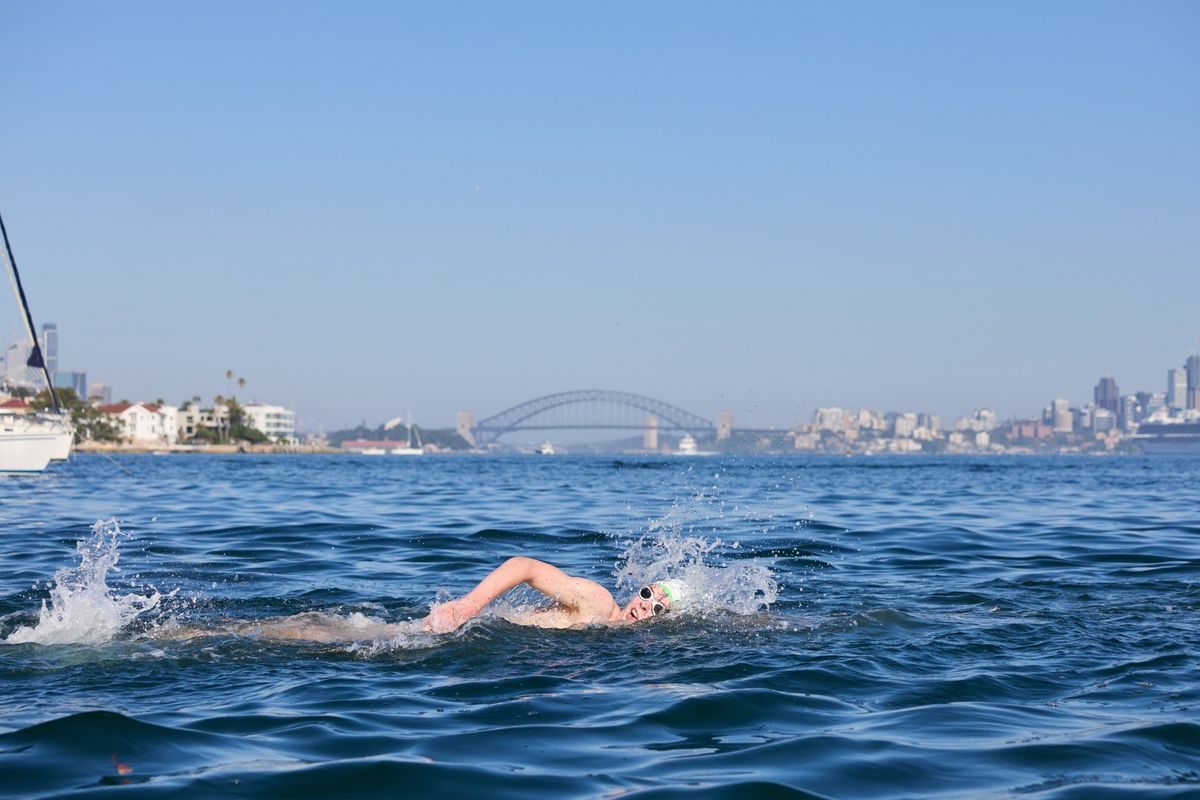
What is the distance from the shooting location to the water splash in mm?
11102

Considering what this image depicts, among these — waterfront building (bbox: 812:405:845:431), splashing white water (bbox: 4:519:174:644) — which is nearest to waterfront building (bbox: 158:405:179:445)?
waterfront building (bbox: 812:405:845:431)

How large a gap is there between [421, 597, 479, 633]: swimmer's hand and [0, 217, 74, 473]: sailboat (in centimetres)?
4325

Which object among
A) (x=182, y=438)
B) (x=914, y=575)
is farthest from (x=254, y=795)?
(x=182, y=438)

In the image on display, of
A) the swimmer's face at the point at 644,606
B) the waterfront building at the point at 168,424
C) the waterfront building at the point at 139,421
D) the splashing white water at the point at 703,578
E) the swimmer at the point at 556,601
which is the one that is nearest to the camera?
the swimmer at the point at 556,601

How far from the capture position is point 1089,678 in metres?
7.84

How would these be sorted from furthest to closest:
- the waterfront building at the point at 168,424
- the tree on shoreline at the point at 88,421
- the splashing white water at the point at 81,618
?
the waterfront building at the point at 168,424, the tree on shoreline at the point at 88,421, the splashing white water at the point at 81,618

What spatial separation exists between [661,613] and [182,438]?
196838 mm

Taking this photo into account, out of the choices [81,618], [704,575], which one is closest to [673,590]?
[704,575]

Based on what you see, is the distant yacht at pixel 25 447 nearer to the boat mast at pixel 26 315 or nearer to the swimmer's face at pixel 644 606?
the boat mast at pixel 26 315

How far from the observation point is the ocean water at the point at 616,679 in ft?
18.4

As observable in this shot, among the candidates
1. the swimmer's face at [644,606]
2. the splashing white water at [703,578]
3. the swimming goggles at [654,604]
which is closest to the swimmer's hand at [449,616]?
the swimmer's face at [644,606]

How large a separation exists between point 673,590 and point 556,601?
3.64 ft

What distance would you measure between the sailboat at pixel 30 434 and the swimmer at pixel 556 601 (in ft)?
140

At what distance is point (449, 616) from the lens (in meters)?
8.96
